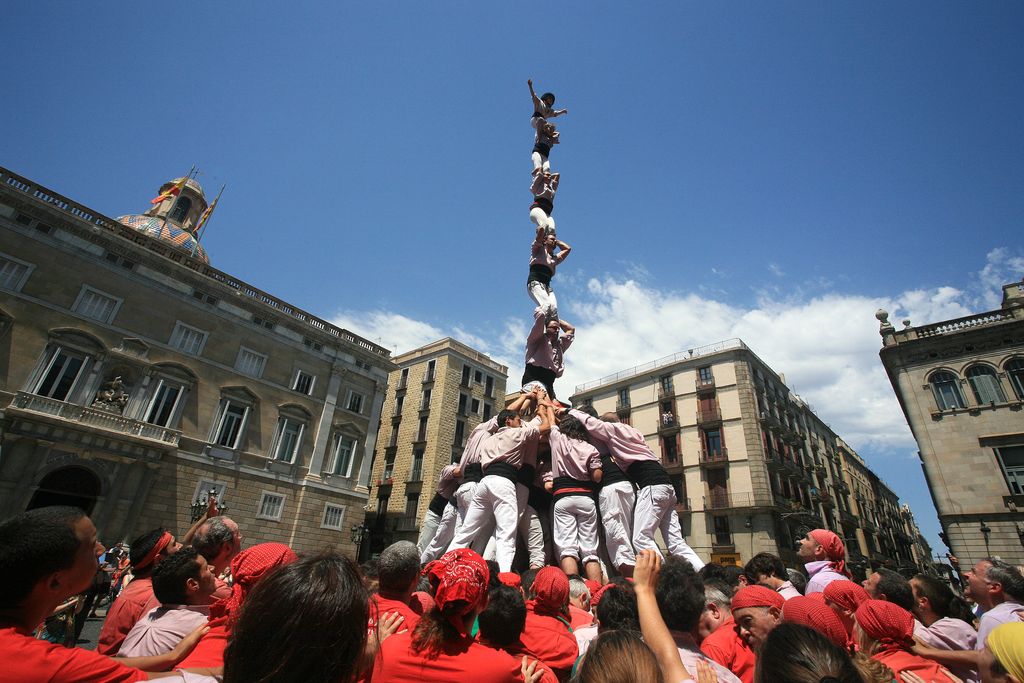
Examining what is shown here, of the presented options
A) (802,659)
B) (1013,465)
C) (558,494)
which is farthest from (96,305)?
(1013,465)

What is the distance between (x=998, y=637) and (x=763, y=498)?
30.7 meters

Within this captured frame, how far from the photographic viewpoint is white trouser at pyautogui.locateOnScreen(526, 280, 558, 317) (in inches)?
375

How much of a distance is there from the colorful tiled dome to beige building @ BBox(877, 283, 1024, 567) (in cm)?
4752

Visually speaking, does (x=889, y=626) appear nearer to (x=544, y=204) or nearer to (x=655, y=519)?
(x=655, y=519)

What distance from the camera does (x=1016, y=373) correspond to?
2020 centimetres

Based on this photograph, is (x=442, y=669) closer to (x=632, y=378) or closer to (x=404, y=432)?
(x=404, y=432)

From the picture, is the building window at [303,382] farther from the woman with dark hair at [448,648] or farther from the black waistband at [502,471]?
the woman with dark hair at [448,648]

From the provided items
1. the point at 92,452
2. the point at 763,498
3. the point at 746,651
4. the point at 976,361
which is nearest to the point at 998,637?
the point at 746,651

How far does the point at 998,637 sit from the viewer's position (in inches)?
82.0

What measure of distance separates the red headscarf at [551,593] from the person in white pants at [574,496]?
274 cm

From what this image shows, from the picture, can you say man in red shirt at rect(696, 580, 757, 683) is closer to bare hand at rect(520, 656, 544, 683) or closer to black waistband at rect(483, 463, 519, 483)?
bare hand at rect(520, 656, 544, 683)

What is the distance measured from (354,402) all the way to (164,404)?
29.7ft

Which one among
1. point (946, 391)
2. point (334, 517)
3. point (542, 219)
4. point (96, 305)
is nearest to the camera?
point (542, 219)

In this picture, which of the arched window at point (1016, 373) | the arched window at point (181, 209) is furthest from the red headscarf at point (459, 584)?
the arched window at point (181, 209)
